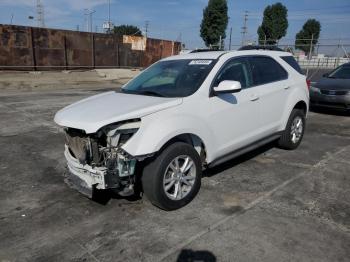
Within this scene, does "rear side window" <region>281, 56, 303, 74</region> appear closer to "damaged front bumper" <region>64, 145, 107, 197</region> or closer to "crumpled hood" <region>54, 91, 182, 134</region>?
"crumpled hood" <region>54, 91, 182, 134</region>

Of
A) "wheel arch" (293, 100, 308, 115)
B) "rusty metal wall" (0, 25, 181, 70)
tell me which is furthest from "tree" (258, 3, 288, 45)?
"wheel arch" (293, 100, 308, 115)

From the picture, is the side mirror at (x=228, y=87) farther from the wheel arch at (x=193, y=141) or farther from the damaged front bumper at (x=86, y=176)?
the damaged front bumper at (x=86, y=176)

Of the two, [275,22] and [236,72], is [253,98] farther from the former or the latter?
[275,22]

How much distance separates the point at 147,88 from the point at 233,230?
222cm

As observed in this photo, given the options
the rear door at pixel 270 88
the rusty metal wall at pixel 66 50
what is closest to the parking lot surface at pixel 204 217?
the rear door at pixel 270 88

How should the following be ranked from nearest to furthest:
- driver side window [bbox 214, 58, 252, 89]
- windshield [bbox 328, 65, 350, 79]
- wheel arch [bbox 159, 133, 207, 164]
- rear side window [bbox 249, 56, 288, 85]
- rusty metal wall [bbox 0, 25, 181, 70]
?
wheel arch [bbox 159, 133, 207, 164], driver side window [bbox 214, 58, 252, 89], rear side window [bbox 249, 56, 288, 85], windshield [bbox 328, 65, 350, 79], rusty metal wall [bbox 0, 25, 181, 70]

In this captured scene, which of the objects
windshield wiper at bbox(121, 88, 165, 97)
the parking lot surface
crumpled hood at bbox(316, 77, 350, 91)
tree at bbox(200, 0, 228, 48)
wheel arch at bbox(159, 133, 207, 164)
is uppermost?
tree at bbox(200, 0, 228, 48)

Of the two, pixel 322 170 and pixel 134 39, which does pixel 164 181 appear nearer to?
pixel 322 170

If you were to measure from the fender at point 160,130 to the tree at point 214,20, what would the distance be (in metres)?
49.1

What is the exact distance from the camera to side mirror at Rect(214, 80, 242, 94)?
3.97 meters

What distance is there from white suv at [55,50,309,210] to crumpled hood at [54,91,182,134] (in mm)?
10

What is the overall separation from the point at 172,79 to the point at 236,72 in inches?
35.3

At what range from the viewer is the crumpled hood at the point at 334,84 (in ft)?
30.6

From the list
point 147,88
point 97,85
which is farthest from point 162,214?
point 97,85
